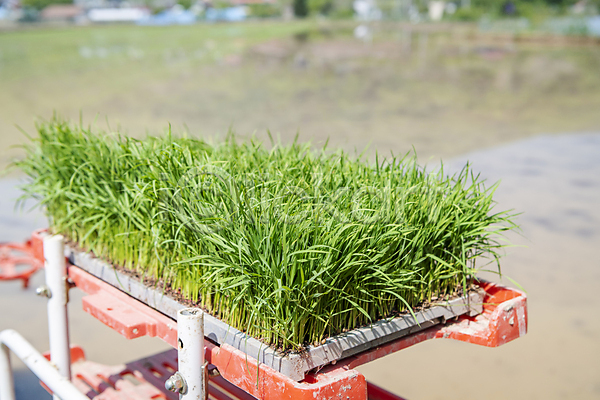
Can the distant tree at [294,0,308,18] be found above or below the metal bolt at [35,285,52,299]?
above

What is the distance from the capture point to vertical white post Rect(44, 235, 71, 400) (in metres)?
1.97

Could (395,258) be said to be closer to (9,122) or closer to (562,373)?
(562,373)

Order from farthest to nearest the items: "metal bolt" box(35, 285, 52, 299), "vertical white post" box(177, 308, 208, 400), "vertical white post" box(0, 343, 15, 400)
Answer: "metal bolt" box(35, 285, 52, 299) < "vertical white post" box(0, 343, 15, 400) < "vertical white post" box(177, 308, 208, 400)

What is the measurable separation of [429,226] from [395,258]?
0.16 meters

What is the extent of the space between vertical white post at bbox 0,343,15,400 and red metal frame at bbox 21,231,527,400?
261 millimetres

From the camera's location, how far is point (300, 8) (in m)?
25.5

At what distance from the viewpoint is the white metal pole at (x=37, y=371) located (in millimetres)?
1438

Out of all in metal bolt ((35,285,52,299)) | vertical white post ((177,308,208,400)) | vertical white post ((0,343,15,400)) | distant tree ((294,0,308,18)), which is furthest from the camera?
distant tree ((294,0,308,18))

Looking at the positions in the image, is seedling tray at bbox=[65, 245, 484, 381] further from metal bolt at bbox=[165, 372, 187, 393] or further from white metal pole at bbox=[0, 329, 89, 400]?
white metal pole at bbox=[0, 329, 89, 400]

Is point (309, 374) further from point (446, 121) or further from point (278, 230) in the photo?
point (446, 121)

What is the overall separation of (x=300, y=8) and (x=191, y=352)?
2580 cm

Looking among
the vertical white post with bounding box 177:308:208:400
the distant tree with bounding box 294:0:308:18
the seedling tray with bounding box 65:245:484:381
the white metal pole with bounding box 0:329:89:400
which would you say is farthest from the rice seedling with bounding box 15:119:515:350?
the distant tree with bounding box 294:0:308:18

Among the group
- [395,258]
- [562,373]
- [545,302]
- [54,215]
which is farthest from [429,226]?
[545,302]

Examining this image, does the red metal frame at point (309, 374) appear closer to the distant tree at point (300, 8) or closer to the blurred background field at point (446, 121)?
the blurred background field at point (446, 121)
